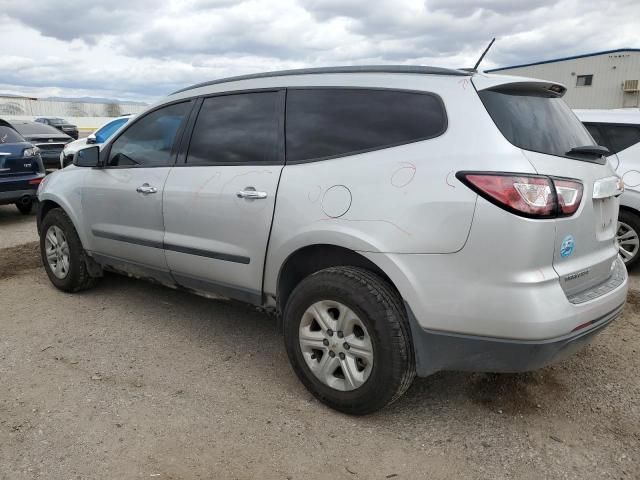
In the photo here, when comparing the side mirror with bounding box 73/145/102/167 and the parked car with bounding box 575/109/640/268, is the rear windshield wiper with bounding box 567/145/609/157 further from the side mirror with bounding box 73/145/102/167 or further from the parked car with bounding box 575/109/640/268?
the side mirror with bounding box 73/145/102/167

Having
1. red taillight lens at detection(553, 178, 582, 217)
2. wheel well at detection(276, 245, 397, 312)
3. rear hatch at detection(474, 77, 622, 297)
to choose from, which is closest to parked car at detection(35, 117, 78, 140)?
wheel well at detection(276, 245, 397, 312)

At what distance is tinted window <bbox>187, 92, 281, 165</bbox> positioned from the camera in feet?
10.4

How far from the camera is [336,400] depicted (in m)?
2.78

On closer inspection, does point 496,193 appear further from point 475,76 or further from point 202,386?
point 202,386

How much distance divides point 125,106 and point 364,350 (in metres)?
53.3

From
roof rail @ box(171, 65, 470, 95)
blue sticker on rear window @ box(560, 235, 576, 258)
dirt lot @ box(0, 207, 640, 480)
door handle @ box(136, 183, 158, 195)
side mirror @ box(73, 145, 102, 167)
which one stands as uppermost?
roof rail @ box(171, 65, 470, 95)

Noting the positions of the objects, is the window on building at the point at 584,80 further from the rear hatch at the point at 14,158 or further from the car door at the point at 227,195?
the car door at the point at 227,195

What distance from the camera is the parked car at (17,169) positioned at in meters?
7.80

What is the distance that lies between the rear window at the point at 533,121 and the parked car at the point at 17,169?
751 centimetres

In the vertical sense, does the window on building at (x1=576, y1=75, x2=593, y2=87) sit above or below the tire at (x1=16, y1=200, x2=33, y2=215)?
above

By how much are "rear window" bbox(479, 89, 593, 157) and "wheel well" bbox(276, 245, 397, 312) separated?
2.94ft

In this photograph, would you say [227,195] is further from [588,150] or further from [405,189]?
[588,150]

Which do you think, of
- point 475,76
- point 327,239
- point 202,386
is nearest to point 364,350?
point 327,239

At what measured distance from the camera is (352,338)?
2684 mm
